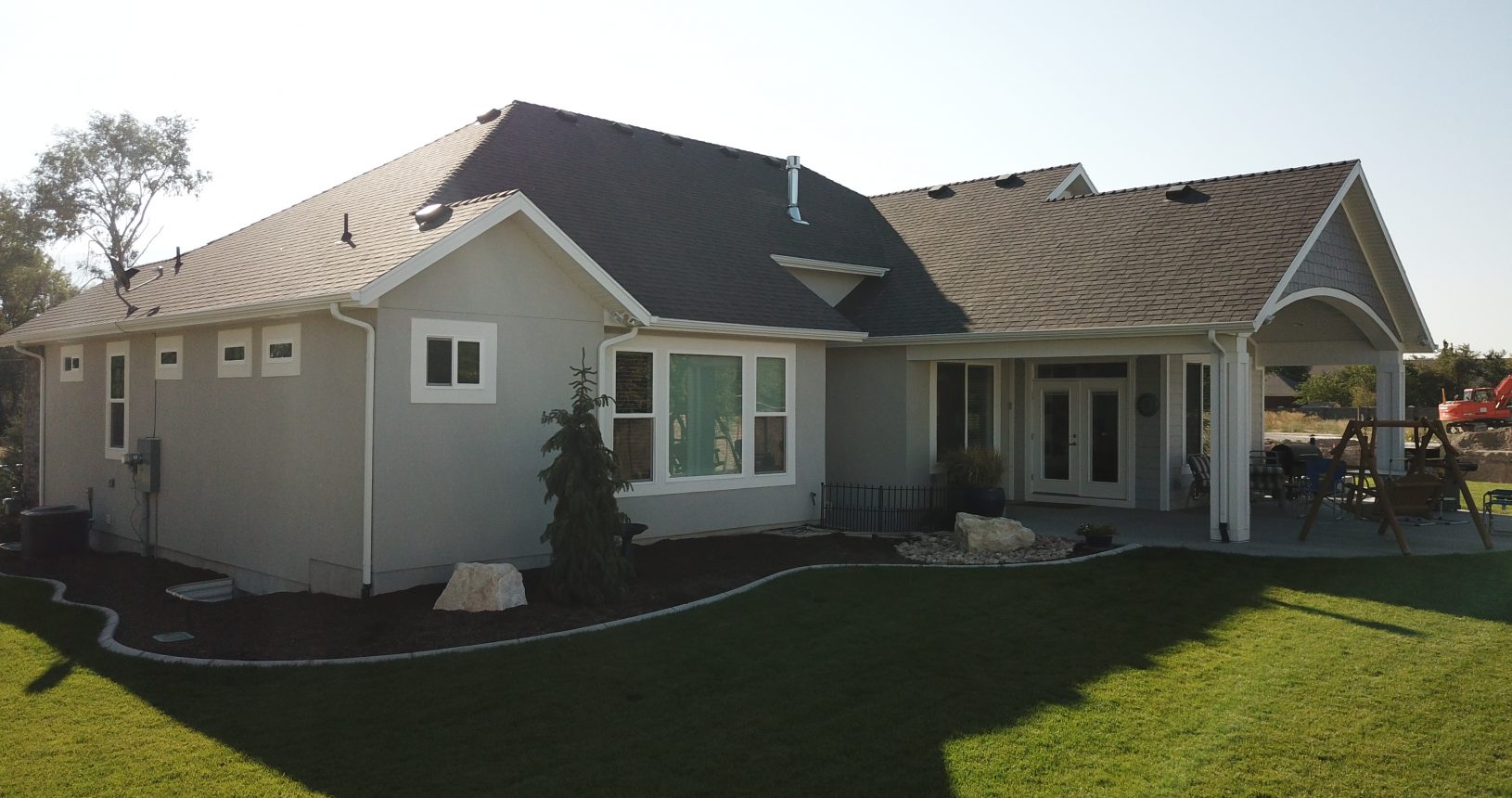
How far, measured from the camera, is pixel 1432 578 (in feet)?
36.0

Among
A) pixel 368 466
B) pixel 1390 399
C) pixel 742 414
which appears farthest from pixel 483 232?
pixel 1390 399

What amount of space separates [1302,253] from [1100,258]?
→ 2.82m

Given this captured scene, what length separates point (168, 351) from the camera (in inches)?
505

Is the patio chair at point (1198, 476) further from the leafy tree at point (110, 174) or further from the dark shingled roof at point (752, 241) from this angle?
the leafy tree at point (110, 174)

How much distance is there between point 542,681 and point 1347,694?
17.9 ft

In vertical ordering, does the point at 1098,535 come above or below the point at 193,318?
below

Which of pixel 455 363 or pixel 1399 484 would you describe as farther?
pixel 1399 484

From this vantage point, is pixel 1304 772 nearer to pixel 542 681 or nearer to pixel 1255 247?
pixel 542 681

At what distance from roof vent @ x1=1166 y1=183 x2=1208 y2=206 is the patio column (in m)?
4.23

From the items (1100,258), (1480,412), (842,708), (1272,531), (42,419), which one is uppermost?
(1100,258)

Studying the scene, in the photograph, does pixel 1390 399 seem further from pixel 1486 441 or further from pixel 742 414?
pixel 1486 441

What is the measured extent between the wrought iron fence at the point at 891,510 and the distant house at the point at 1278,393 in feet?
142

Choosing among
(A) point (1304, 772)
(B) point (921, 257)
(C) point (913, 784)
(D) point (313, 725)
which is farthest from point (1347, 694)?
(B) point (921, 257)

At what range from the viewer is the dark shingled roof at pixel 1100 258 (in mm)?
13445
